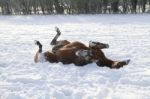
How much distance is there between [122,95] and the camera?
21.0ft

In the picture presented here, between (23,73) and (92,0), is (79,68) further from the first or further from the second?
(92,0)

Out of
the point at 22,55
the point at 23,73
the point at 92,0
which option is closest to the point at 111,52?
the point at 22,55

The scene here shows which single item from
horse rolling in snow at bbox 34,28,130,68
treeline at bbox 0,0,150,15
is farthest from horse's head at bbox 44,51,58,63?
treeline at bbox 0,0,150,15

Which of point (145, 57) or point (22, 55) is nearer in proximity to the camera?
point (145, 57)

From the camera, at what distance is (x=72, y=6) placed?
29.6 metres

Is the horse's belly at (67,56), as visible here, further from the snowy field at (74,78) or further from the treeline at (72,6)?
the treeline at (72,6)

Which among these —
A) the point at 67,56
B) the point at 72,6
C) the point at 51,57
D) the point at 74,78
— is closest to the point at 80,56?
the point at 67,56

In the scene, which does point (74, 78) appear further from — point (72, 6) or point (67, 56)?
point (72, 6)

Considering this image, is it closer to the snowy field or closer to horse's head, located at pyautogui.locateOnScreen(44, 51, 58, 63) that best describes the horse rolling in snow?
horse's head, located at pyautogui.locateOnScreen(44, 51, 58, 63)

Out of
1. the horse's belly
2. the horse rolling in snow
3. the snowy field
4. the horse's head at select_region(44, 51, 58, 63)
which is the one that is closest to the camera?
the snowy field

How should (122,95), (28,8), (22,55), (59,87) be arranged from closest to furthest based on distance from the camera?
(122,95)
(59,87)
(22,55)
(28,8)

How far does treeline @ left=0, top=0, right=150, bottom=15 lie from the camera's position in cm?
2866

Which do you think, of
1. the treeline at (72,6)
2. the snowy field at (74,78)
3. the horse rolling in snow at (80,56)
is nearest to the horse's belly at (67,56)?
the horse rolling in snow at (80,56)

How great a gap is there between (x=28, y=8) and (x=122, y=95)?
992 inches
